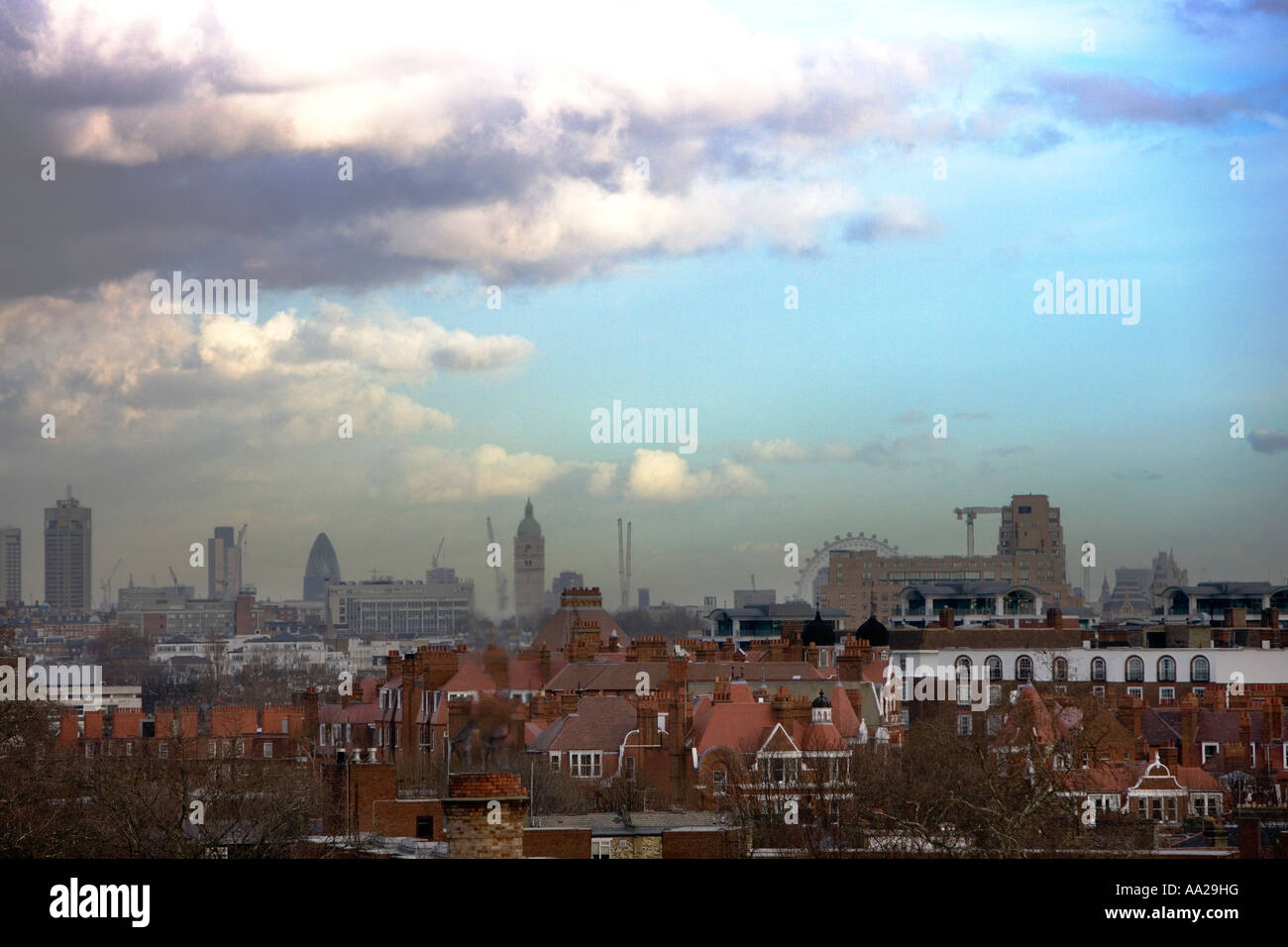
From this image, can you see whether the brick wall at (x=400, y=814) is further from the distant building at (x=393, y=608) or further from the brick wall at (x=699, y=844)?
the distant building at (x=393, y=608)

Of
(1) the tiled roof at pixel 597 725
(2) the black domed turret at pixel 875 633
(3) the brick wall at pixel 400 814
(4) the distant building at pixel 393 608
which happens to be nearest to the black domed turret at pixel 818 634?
(2) the black domed turret at pixel 875 633

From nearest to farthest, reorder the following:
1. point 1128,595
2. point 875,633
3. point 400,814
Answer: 1. point 400,814
2. point 875,633
3. point 1128,595

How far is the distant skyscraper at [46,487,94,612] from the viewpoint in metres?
119

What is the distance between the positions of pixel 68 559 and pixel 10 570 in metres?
5.18

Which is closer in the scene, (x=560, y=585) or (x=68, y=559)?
(x=560, y=585)

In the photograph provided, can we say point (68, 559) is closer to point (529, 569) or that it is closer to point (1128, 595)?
point (529, 569)

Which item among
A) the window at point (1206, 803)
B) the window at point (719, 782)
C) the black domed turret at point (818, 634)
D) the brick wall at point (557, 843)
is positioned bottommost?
the window at point (1206, 803)

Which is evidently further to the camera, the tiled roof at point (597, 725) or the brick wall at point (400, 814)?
the tiled roof at point (597, 725)

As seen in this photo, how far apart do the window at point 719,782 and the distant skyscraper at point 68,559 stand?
79.8 meters

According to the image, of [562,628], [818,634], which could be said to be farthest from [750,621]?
[562,628]

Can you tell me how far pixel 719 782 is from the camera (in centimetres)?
4128

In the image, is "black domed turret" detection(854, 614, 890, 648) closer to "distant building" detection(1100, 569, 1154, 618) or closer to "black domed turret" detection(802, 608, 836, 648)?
"black domed turret" detection(802, 608, 836, 648)

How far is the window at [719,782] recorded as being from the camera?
40250mm

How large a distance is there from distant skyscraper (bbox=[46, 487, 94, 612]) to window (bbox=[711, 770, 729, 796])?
79819 millimetres
